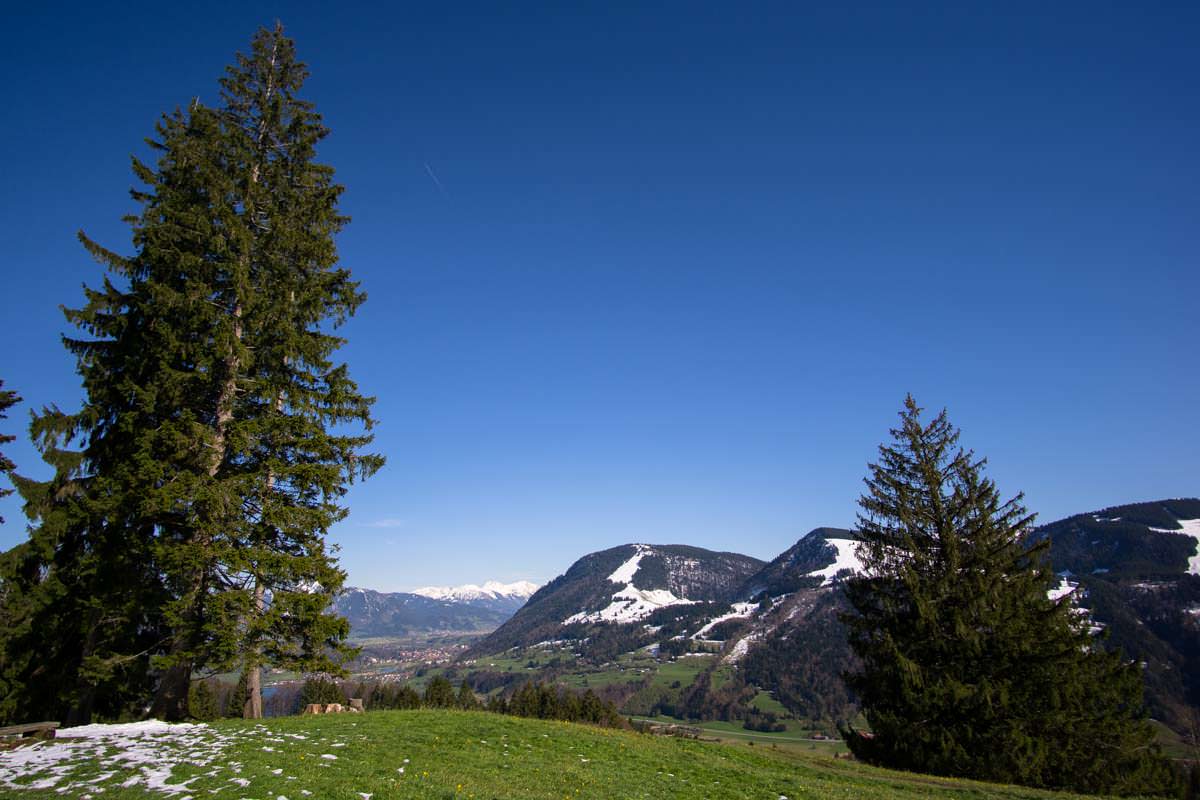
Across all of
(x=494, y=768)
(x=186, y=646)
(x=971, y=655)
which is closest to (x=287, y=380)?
(x=186, y=646)

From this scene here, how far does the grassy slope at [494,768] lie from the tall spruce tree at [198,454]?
12.3 ft

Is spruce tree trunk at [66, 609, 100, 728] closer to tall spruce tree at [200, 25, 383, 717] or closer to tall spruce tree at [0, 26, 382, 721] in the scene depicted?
tall spruce tree at [0, 26, 382, 721]

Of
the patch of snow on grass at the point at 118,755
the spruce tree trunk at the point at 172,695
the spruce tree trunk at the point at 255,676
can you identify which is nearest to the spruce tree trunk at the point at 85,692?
the spruce tree trunk at the point at 172,695

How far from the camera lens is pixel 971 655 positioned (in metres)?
25.4

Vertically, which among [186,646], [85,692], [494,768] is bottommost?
[494,768]

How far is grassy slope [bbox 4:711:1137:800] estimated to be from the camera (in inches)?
473

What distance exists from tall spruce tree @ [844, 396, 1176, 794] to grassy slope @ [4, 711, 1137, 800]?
384cm

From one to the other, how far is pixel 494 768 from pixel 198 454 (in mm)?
13857

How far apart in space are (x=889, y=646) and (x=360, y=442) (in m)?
24.1

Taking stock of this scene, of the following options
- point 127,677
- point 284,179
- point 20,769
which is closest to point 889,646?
point 20,769

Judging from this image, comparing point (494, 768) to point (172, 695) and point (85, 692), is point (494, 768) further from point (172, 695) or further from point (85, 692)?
point (85, 692)

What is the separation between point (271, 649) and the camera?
61.8 ft

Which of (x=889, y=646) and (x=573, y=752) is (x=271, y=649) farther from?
(x=889, y=646)

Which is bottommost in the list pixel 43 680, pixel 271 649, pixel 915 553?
pixel 43 680
